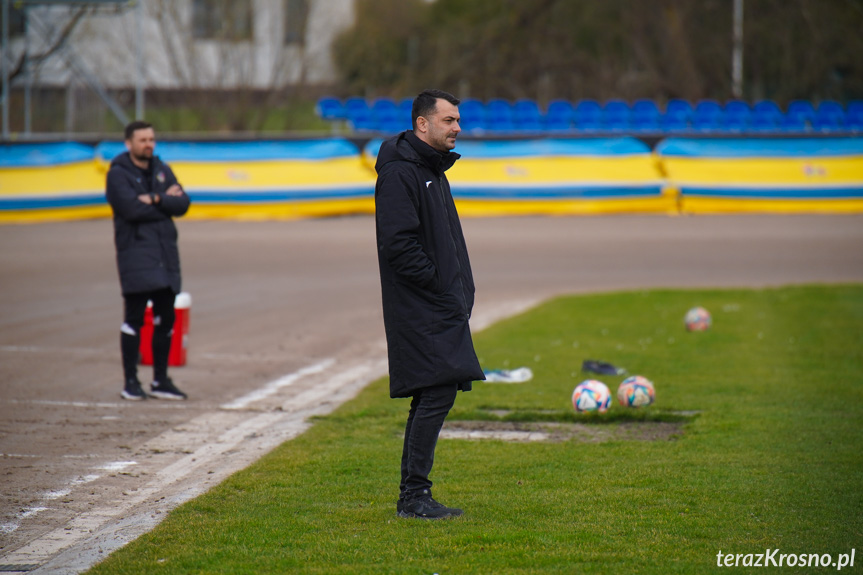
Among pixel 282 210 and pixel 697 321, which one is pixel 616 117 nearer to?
pixel 282 210

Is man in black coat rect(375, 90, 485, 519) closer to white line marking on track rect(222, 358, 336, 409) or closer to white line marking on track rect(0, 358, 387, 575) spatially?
white line marking on track rect(0, 358, 387, 575)

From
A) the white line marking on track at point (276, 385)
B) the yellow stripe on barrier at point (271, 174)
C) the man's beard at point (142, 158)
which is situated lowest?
the white line marking on track at point (276, 385)

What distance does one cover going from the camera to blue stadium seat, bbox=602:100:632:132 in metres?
30.2

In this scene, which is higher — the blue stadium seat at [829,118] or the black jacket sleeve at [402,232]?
the blue stadium seat at [829,118]

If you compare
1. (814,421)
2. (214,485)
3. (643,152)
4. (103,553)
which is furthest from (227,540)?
(643,152)

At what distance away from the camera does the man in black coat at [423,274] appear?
5.03 m

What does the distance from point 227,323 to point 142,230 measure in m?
4.44

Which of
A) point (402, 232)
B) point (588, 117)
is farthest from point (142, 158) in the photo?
point (588, 117)

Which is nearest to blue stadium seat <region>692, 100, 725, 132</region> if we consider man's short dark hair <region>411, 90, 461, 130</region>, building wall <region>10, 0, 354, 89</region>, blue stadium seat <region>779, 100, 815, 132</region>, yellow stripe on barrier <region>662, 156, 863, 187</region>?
blue stadium seat <region>779, 100, 815, 132</region>

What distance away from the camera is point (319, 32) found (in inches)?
1268

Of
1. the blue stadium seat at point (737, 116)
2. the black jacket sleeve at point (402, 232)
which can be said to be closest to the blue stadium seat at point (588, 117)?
the blue stadium seat at point (737, 116)

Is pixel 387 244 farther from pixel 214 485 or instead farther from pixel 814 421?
pixel 814 421

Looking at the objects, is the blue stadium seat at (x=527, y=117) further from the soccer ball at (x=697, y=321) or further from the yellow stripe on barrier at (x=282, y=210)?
the soccer ball at (x=697, y=321)

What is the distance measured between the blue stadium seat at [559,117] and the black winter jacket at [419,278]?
2526cm
